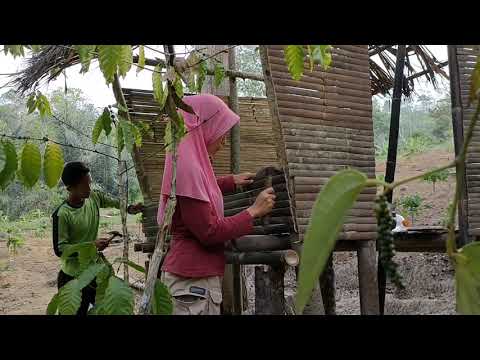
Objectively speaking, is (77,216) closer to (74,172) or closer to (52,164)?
(74,172)

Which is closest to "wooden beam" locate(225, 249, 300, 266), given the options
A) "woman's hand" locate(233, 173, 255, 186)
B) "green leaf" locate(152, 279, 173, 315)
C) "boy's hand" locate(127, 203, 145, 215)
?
"woman's hand" locate(233, 173, 255, 186)

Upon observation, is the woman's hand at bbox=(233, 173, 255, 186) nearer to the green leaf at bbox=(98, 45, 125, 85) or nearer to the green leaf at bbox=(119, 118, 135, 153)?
the green leaf at bbox=(119, 118, 135, 153)

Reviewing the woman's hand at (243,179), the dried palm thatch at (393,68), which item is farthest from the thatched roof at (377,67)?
the woman's hand at (243,179)

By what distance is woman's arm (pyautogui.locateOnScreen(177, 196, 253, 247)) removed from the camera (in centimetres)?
183

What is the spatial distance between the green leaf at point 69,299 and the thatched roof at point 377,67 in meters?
2.44

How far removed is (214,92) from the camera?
142 inches

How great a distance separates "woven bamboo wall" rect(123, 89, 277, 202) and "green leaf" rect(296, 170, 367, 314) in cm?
294

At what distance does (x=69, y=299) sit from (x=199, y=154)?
88 cm

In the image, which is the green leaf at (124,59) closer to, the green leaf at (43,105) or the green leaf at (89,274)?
the green leaf at (89,274)
